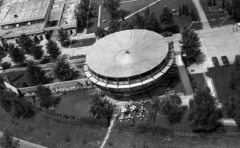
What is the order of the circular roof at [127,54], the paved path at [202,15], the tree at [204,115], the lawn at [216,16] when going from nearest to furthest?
the tree at [204,115] < the circular roof at [127,54] < the lawn at [216,16] < the paved path at [202,15]

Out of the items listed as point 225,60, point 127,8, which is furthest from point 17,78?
point 225,60

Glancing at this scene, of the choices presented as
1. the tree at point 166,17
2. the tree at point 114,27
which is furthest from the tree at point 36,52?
the tree at point 166,17

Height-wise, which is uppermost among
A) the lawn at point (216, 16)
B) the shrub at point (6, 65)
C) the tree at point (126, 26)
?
the tree at point (126, 26)

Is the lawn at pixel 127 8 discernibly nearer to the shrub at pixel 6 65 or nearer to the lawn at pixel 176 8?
the lawn at pixel 176 8

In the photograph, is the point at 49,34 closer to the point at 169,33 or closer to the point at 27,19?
the point at 27,19

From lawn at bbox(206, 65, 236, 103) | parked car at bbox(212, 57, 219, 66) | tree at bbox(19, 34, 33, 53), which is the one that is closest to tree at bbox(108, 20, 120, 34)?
tree at bbox(19, 34, 33, 53)

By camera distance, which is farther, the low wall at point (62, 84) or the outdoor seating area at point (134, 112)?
the low wall at point (62, 84)
